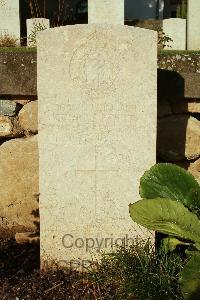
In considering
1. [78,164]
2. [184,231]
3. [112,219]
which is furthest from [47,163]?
[184,231]

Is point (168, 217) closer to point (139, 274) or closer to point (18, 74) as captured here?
point (139, 274)

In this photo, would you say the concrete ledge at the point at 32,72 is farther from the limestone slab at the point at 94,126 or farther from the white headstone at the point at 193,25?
the white headstone at the point at 193,25

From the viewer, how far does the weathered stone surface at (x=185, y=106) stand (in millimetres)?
3344

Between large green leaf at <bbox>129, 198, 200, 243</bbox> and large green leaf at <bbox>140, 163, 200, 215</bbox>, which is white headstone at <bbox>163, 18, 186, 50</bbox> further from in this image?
large green leaf at <bbox>129, 198, 200, 243</bbox>

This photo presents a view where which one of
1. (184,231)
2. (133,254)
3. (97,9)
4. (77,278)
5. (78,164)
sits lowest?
(77,278)

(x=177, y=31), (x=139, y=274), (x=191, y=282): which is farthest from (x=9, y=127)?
(x=177, y=31)

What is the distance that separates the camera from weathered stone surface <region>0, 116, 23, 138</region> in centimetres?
338

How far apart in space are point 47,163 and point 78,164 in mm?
202

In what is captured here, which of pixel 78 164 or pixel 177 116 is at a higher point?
pixel 177 116

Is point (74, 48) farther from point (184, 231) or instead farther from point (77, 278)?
point (77, 278)

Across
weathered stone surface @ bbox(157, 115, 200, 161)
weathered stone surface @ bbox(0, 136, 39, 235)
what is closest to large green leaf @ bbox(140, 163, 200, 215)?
weathered stone surface @ bbox(157, 115, 200, 161)

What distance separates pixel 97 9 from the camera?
7.48 m

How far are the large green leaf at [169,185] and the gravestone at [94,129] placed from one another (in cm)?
16

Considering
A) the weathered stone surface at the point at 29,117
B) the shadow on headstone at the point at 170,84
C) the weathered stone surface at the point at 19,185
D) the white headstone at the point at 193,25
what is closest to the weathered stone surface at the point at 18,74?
the weathered stone surface at the point at 29,117
